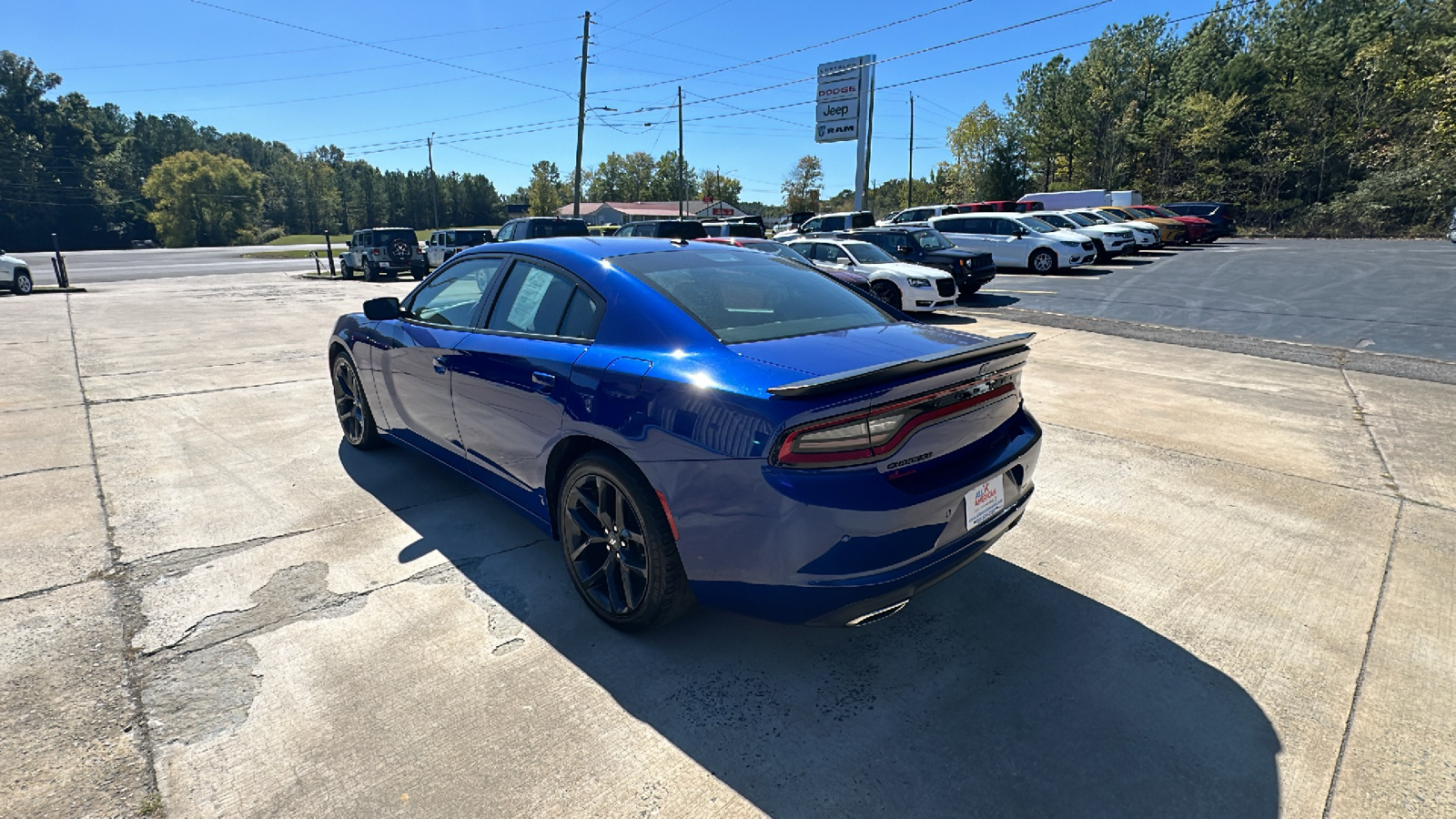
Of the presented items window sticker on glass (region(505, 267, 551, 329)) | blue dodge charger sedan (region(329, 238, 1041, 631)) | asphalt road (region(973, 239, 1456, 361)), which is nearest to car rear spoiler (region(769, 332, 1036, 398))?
blue dodge charger sedan (region(329, 238, 1041, 631))

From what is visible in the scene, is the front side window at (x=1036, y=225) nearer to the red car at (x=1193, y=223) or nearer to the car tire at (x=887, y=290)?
the car tire at (x=887, y=290)

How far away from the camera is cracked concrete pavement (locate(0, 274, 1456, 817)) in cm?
203

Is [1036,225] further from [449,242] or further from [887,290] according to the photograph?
[449,242]

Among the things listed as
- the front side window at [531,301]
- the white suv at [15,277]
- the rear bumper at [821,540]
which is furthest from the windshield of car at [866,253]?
the white suv at [15,277]

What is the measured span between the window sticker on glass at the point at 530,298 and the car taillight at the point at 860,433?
160 cm

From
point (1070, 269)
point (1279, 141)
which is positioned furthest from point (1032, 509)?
point (1279, 141)

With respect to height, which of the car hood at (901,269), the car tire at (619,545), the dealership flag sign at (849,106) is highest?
the dealership flag sign at (849,106)

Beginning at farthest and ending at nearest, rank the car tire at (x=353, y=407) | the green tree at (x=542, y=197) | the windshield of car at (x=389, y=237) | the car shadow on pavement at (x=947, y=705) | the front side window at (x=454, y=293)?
the green tree at (x=542, y=197) < the windshield of car at (x=389, y=237) < the car tire at (x=353, y=407) < the front side window at (x=454, y=293) < the car shadow on pavement at (x=947, y=705)

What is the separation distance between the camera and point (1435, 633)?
2.73 meters

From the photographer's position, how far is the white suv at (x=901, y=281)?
38.2 feet

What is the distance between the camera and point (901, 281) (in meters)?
11.7

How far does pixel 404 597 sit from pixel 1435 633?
422cm

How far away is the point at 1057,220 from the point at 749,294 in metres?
21.6

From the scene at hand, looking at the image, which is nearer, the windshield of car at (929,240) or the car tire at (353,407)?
the car tire at (353,407)
